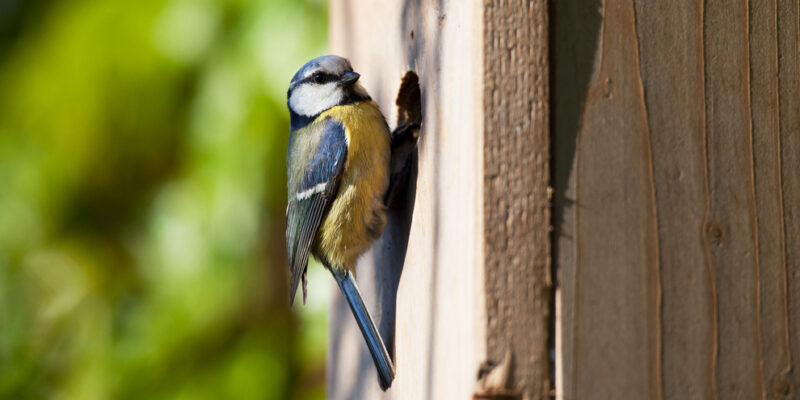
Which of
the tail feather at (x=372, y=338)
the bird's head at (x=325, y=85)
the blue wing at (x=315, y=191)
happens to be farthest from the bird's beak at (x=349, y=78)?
the tail feather at (x=372, y=338)

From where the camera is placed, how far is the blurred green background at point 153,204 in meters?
3.13

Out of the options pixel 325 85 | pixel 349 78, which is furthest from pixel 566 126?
pixel 325 85

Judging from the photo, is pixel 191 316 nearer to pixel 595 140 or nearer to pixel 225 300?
pixel 225 300

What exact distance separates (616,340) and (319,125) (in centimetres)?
121

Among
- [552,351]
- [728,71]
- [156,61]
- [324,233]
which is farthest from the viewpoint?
[156,61]

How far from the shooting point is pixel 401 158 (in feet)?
7.22

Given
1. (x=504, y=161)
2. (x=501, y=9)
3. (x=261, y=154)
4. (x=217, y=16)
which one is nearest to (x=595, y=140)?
(x=504, y=161)

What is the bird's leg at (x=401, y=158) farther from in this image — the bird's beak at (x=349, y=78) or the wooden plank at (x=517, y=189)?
the wooden plank at (x=517, y=189)

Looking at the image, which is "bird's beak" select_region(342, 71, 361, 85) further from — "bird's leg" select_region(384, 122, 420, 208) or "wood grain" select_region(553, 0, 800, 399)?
"wood grain" select_region(553, 0, 800, 399)

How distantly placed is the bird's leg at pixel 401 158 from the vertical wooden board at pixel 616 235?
2.21ft

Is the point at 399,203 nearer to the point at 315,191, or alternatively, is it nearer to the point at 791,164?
the point at 315,191

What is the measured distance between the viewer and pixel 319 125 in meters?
2.42

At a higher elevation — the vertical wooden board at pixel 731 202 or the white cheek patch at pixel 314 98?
the white cheek patch at pixel 314 98

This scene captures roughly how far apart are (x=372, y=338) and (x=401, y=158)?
1.43 ft
